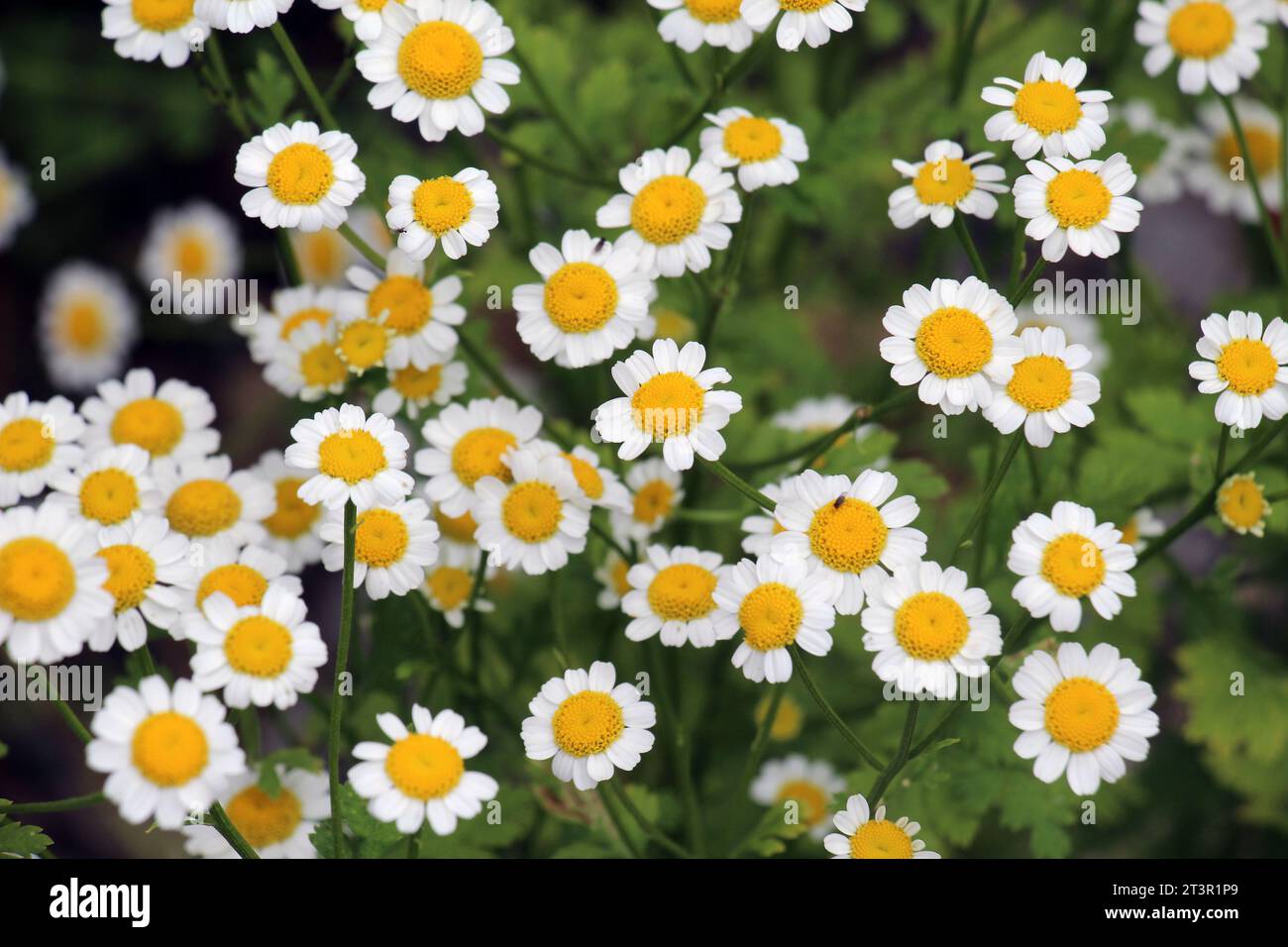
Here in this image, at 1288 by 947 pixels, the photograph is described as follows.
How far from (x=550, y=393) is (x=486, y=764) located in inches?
61.4

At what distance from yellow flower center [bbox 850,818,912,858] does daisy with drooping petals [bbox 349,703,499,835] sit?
0.49 m

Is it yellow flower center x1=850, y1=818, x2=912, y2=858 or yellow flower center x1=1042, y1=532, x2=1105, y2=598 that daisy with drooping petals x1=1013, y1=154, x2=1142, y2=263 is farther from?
yellow flower center x1=850, y1=818, x2=912, y2=858

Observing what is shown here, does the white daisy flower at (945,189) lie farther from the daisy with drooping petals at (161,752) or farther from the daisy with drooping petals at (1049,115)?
the daisy with drooping petals at (161,752)

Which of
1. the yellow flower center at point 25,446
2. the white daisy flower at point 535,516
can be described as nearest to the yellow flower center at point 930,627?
the white daisy flower at point 535,516

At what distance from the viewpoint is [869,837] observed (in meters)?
1.73

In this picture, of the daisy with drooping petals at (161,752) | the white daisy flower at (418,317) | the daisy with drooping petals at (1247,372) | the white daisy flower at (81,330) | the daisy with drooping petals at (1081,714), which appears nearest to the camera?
the daisy with drooping petals at (161,752)

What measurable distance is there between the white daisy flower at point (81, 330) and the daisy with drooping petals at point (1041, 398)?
3044 millimetres

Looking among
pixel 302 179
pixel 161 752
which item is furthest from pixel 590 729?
pixel 302 179

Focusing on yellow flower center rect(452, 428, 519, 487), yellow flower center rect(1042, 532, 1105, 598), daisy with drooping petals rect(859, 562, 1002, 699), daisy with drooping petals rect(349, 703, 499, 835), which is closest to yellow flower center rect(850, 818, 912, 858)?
daisy with drooping petals rect(859, 562, 1002, 699)

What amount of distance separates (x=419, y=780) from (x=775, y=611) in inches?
20.4

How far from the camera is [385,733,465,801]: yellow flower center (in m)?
1.65

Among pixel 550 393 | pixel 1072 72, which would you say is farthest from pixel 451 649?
pixel 550 393

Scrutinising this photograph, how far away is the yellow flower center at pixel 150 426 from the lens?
217cm
